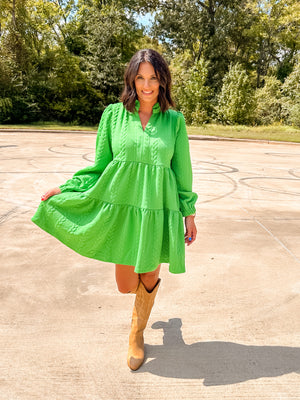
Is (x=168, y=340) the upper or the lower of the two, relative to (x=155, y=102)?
lower

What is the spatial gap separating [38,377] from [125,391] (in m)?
0.51

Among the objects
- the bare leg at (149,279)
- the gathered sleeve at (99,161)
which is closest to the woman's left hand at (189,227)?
the bare leg at (149,279)

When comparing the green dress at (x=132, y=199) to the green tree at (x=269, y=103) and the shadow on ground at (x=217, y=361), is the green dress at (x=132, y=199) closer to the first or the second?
the shadow on ground at (x=217, y=361)

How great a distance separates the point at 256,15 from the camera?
32875 millimetres

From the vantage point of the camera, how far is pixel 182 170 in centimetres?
216

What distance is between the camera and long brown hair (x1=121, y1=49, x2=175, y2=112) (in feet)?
6.75

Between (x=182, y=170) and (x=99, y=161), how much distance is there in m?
0.50

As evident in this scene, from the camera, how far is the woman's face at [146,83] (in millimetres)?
2059

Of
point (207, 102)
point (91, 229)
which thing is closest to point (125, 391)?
point (91, 229)

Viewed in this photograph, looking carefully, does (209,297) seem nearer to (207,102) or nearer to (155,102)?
(155,102)

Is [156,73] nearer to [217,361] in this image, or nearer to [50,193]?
[50,193]

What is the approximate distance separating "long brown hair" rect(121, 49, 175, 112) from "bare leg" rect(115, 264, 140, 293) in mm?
923

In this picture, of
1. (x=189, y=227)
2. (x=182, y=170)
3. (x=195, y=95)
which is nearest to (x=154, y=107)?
(x=182, y=170)

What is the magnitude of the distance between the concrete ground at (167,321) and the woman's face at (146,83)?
1.57 meters
